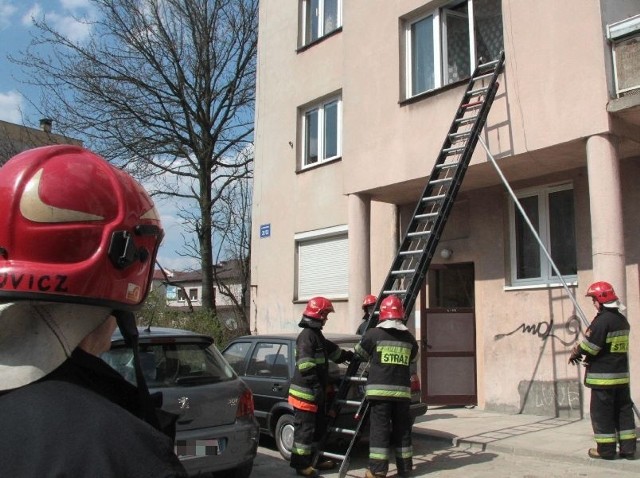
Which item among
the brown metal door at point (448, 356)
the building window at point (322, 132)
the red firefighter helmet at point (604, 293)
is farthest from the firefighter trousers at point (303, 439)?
the building window at point (322, 132)

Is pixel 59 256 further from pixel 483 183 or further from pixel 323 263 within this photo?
pixel 323 263

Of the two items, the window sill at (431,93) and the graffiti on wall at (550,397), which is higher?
the window sill at (431,93)

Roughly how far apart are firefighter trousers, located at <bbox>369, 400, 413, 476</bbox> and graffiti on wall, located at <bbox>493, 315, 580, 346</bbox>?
12.2 feet

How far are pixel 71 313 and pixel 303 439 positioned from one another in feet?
17.1

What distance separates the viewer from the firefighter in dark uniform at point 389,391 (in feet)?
19.5

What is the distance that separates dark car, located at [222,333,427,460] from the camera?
271 inches

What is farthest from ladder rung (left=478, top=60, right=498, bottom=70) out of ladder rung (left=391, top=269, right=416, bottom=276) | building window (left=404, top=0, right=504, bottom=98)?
ladder rung (left=391, top=269, right=416, bottom=276)

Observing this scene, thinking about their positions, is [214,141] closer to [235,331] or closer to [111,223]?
[235,331]

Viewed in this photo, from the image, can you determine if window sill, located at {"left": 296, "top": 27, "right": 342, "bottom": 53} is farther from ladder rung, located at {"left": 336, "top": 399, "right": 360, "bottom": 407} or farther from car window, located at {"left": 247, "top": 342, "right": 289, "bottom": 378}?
ladder rung, located at {"left": 336, "top": 399, "right": 360, "bottom": 407}

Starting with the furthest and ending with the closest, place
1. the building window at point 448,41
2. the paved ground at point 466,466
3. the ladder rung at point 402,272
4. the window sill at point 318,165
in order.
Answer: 1. the window sill at point 318,165
2. the building window at point 448,41
3. the ladder rung at point 402,272
4. the paved ground at point 466,466

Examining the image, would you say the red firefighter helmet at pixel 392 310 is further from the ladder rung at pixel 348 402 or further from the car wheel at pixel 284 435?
the car wheel at pixel 284 435

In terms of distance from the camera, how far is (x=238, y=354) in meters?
8.27

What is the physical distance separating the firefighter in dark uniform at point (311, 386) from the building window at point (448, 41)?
494cm

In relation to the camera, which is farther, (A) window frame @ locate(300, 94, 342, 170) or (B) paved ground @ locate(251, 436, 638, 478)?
(A) window frame @ locate(300, 94, 342, 170)
